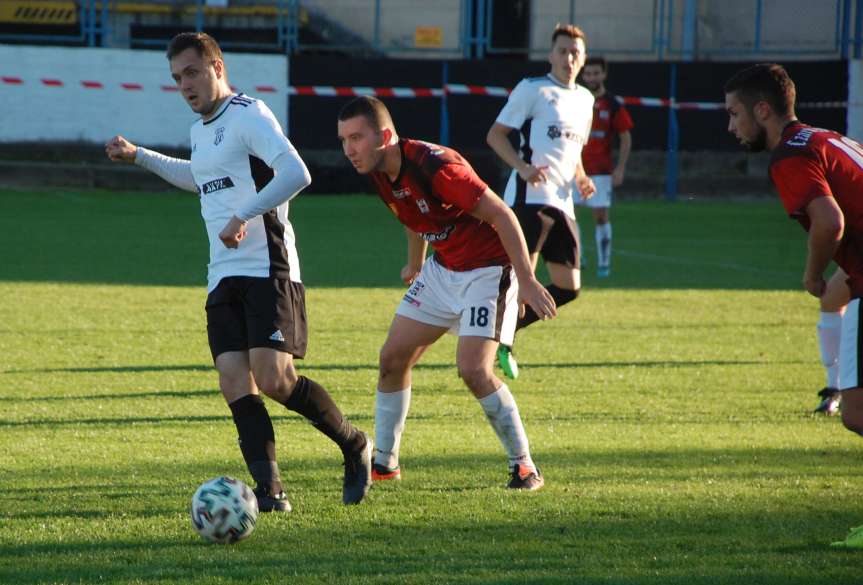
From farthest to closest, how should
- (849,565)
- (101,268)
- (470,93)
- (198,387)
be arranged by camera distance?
(470,93)
(101,268)
(198,387)
(849,565)

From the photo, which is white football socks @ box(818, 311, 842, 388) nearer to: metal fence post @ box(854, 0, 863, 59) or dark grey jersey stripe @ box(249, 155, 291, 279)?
dark grey jersey stripe @ box(249, 155, 291, 279)

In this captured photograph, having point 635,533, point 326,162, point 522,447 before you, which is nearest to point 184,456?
point 522,447

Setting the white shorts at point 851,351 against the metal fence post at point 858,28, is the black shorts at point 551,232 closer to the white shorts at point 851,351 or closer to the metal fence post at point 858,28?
the white shorts at point 851,351

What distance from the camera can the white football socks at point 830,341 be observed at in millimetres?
7641

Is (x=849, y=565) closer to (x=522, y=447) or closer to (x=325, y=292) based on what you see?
(x=522, y=447)

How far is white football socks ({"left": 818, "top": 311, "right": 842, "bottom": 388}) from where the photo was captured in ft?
25.1

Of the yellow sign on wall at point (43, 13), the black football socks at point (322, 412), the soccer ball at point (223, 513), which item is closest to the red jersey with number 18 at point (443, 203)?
the black football socks at point (322, 412)

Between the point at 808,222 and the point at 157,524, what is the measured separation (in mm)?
2803

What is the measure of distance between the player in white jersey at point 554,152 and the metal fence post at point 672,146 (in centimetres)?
1626

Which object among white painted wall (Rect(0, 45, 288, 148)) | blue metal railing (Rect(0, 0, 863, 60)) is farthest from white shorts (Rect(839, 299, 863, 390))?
blue metal railing (Rect(0, 0, 863, 60))

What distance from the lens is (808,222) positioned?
4.91m

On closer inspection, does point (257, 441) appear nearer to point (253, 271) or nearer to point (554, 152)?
point (253, 271)

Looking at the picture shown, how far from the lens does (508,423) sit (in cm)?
567

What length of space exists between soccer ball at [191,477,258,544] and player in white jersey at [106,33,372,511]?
38 cm
